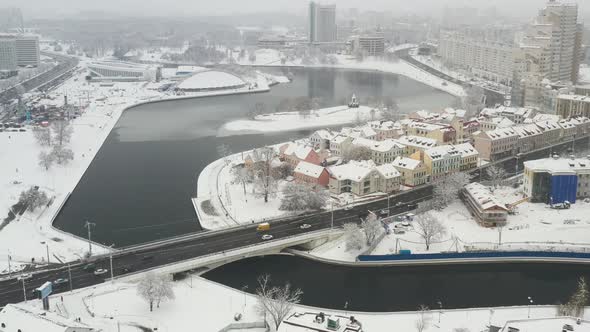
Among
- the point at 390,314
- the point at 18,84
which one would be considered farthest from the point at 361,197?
the point at 18,84

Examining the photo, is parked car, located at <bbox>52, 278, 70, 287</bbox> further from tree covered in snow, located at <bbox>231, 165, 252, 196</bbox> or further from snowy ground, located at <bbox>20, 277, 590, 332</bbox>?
tree covered in snow, located at <bbox>231, 165, 252, 196</bbox>

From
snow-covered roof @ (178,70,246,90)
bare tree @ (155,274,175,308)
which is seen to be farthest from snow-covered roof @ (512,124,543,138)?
snow-covered roof @ (178,70,246,90)

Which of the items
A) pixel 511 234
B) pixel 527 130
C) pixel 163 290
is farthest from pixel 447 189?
pixel 163 290

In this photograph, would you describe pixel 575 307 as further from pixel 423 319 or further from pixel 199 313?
pixel 199 313

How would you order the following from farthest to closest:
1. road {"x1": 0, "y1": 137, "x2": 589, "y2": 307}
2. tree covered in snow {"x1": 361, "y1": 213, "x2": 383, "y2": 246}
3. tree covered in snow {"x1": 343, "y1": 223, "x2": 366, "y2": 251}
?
tree covered in snow {"x1": 361, "y1": 213, "x2": 383, "y2": 246}
tree covered in snow {"x1": 343, "y1": 223, "x2": 366, "y2": 251}
road {"x1": 0, "y1": 137, "x2": 589, "y2": 307}

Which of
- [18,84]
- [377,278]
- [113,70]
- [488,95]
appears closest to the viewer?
[377,278]

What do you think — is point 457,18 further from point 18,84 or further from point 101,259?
point 101,259
